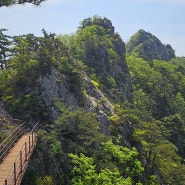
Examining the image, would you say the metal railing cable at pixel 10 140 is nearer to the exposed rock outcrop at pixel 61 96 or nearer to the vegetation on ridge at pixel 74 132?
the vegetation on ridge at pixel 74 132

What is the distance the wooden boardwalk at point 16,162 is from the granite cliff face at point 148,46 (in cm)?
13378

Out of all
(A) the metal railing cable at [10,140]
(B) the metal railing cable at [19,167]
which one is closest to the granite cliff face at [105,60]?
(A) the metal railing cable at [10,140]

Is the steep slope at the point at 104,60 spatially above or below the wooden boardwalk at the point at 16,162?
above

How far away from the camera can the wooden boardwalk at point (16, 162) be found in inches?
719

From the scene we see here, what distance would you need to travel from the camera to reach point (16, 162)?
21109mm

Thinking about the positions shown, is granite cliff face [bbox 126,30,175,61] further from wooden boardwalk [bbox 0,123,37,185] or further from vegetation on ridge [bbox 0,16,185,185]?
wooden boardwalk [bbox 0,123,37,185]

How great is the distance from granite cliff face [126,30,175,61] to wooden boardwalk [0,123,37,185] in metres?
134

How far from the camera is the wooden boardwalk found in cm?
1827

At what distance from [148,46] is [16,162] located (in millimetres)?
149217

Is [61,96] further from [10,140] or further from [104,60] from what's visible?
[104,60]

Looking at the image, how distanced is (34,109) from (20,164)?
41.8 feet

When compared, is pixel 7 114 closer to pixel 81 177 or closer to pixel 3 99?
pixel 3 99

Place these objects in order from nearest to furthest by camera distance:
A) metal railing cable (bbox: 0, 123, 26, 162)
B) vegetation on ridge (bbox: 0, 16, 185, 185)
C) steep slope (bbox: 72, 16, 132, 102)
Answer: metal railing cable (bbox: 0, 123, 26, 162), vegetation on ridge (bbox: 0, 16, 185, 185), steep slope (bbox: 72, 16, 132, 102)

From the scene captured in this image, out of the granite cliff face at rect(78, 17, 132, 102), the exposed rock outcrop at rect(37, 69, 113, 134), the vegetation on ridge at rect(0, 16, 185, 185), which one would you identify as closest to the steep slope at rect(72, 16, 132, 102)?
the granite cliff face at rect(78, 17, 132, 102)
